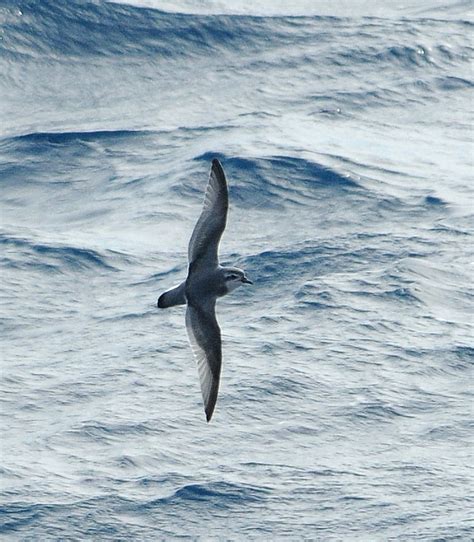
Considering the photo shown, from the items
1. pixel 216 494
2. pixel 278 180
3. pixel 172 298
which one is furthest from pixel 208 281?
pixel 278 180

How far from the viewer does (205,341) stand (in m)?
18.0

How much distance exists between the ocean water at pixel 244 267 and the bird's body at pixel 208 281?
4062 millimetres

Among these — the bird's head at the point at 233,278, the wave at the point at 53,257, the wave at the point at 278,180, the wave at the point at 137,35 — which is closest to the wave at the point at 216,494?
the bird's head at the point at 233,278

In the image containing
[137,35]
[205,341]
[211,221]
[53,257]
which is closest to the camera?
[211,221]

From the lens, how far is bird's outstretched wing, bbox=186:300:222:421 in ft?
58.7

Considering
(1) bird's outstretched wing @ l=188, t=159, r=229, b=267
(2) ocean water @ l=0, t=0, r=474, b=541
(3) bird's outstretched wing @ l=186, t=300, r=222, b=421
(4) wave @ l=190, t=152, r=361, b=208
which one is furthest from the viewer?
(4) wave @ l=190, t=152, r=361, b=208

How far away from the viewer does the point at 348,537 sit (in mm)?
21297

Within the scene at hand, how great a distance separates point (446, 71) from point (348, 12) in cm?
378

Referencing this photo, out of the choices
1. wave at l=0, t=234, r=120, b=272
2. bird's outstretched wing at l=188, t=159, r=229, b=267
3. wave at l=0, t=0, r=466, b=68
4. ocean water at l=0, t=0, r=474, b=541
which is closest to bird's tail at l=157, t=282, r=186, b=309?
bird's outstretched wing at l=188, t=159, r=229, b=267

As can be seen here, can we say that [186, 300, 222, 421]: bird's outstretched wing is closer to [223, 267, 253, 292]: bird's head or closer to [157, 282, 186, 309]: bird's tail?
[157, 282, 186, 309]: bird's tail

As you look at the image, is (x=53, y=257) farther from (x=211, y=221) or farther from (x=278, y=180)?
(x=211, y=221)

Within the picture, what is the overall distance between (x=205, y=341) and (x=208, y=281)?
2.17 ft

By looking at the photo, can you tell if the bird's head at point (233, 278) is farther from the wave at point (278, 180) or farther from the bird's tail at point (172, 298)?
the wave at point (278, 180)

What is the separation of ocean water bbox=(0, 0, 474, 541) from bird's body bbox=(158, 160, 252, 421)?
4062mm
